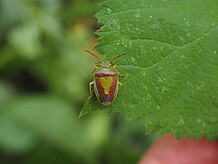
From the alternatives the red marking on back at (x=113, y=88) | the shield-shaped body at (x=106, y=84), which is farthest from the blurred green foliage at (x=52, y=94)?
the red marking on back at (x=113, y=88)

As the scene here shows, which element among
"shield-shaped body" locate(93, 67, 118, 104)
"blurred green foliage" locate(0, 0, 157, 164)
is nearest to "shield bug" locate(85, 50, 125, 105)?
"shield-shaped body" locate(93, 67, 118, 104)

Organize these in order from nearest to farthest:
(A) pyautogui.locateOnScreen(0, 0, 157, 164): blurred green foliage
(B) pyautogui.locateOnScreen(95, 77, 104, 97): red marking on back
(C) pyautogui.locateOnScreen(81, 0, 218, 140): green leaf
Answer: (C) pyautogui.locateOnScreen(81, 0, 218, 140): green leaf
(B) pyautogui.locateOnScreen(95, 77, 104, 97): red marking on back
(A) pyautogui.locateOnScreen(0, 0, 157, 164): blurred green foliage

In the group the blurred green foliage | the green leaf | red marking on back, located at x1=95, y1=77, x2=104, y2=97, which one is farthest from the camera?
the blurred green foliage

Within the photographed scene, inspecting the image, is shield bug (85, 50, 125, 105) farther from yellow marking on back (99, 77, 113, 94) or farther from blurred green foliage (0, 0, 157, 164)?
blurred green foliage (0, 0, 157, 164)

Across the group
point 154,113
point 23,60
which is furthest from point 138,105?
point 23,60

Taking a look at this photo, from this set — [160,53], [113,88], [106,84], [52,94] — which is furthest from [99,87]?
[52,94]

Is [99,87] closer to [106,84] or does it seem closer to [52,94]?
[106,84]

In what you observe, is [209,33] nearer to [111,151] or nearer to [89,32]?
[111,151]
